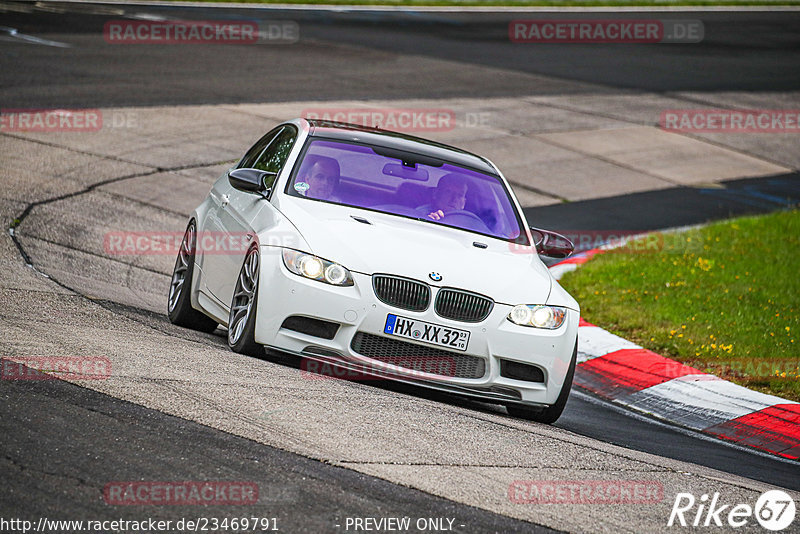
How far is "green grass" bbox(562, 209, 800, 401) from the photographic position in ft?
31.4

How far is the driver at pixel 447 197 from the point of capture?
26.5ft

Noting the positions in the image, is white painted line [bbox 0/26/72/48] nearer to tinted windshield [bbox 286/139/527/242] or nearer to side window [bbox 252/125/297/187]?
side window [bbox 252/125/297/187]

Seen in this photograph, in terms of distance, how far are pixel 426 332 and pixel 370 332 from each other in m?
0.34

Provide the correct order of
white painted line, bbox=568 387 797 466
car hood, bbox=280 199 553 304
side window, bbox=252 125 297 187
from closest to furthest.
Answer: car hood, bbox=280 199 553 304 → white painted line, bbox=568 387 797 466 → side window, bbox=252 125 297 187

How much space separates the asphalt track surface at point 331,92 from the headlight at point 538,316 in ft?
2.67

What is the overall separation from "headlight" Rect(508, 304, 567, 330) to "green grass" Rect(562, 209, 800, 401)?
2599mm

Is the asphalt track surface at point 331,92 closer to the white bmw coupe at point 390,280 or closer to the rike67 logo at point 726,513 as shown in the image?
the white bmw coupe at point 390,280

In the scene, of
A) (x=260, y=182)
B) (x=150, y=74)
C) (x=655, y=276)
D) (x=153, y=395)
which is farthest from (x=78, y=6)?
(x=153, y=395)

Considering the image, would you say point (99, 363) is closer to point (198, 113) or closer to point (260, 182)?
point (260, 182)

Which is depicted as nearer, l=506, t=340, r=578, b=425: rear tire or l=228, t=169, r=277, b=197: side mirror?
l=506, t=340, r=578, b=425: rear tire

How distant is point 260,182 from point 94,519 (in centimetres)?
386

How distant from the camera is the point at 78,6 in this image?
27734mm

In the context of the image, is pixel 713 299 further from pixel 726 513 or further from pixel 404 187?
pixel 726 513

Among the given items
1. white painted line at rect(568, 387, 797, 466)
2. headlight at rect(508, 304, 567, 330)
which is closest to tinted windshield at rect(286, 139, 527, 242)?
headlight at rect(508, 304, 567, 330)
